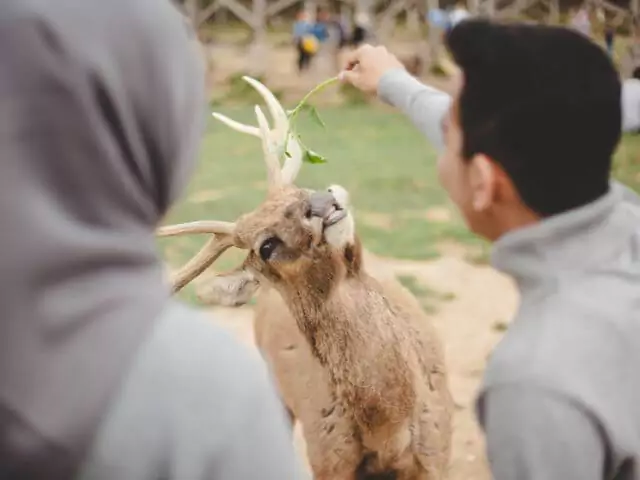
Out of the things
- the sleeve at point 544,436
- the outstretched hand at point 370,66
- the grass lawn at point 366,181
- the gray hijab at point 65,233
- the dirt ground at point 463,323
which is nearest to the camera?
the gray hijab at point 65,233

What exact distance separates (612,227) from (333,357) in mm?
1873

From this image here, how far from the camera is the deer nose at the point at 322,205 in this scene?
126 inches

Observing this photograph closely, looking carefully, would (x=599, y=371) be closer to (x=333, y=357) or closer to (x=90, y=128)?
(x=90, y=128)

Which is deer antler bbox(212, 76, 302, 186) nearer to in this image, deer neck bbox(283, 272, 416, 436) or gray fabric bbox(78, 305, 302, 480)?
deer neck bbox(283, 272, 416, 436)

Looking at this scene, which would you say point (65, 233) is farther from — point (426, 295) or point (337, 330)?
point (426, 295)

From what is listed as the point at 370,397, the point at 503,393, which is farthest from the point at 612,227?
the point at 370,397

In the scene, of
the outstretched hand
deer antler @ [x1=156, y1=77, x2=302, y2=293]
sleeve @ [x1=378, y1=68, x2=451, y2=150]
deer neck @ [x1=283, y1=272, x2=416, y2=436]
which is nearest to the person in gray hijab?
sleeve @ [x1=378, y1=68, x2=451, y2=150]

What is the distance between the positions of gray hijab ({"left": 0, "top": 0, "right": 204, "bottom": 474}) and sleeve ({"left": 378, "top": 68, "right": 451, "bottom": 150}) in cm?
98

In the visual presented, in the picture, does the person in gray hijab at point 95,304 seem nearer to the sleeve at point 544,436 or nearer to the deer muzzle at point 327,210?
the sleeve at point 544,436

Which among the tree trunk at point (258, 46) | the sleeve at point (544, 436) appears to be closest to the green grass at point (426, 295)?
the sleeve at point (544, 436)

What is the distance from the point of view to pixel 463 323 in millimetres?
5785

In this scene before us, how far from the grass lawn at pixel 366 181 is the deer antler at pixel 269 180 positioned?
2688 mm

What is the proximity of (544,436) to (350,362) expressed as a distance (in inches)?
76.1

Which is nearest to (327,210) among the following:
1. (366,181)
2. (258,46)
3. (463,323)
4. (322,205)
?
(322,205)
